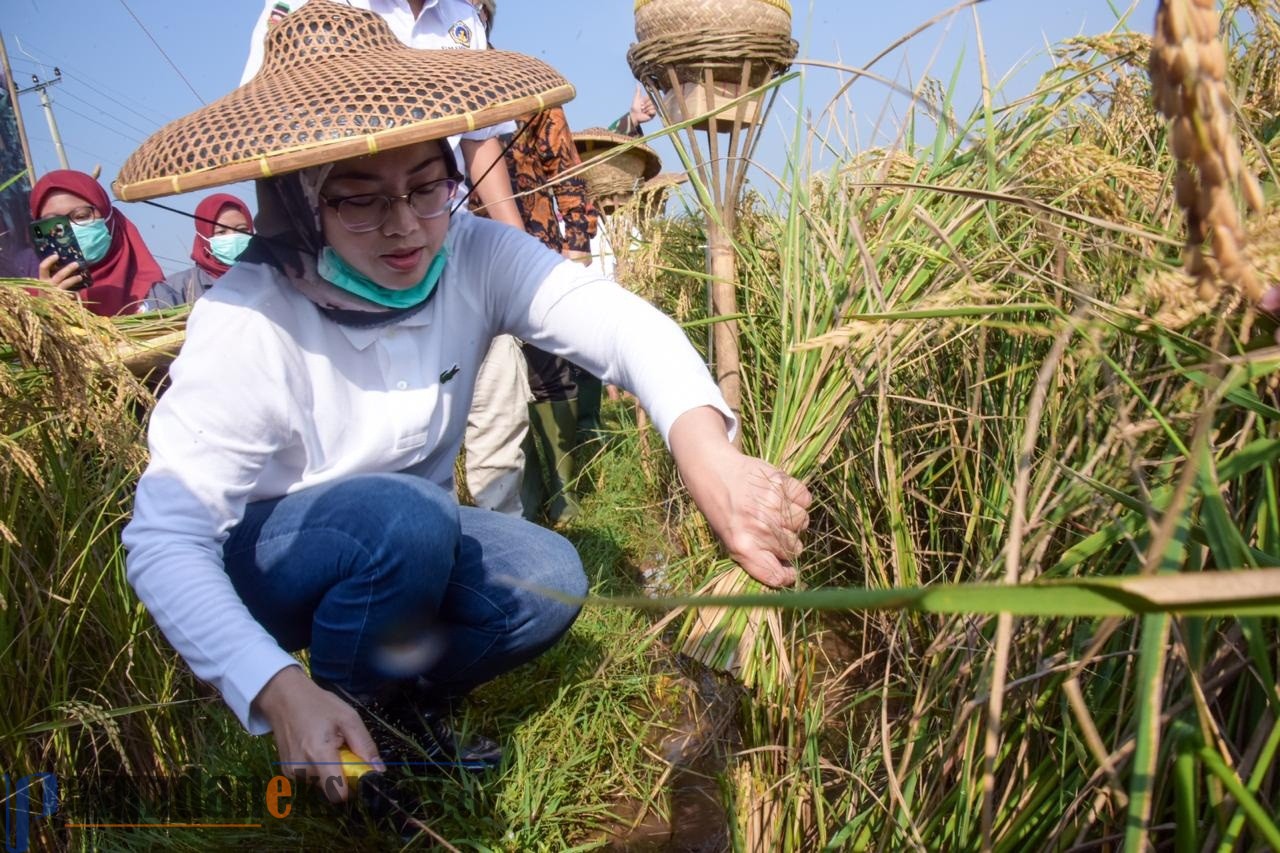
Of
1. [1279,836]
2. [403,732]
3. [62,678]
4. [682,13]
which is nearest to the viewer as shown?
[1279,836]

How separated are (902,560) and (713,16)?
4.48ft

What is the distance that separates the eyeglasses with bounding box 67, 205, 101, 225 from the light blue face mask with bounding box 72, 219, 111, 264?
0.06 meters

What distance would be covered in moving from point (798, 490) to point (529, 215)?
2119 mm

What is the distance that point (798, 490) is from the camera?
1381 mm

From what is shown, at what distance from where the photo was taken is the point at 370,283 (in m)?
1.68

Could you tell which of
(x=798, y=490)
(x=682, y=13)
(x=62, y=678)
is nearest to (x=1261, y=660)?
(x=798, y=490)

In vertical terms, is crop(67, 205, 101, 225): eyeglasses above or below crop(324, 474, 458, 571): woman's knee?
above

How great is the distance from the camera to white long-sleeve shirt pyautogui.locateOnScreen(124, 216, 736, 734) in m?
1.36

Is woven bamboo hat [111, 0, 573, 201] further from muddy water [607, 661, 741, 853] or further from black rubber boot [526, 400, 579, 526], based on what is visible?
black rubber boot [526, 400, 579, 526]

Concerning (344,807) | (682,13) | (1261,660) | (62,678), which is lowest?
(344,807)

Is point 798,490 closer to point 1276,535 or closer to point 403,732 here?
point 1276,535

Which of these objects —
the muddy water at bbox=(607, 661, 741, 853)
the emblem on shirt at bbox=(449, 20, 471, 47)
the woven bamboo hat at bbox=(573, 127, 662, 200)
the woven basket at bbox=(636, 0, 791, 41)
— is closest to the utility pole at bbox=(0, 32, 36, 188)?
the emblem on shirt at bbox=(449, 20, 471, 47)

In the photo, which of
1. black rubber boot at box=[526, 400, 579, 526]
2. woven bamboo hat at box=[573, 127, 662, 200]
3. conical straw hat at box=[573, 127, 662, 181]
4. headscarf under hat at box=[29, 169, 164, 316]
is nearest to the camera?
black rubber boot at box=[526, 400, 579, 526]

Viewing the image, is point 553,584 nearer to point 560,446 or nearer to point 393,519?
point 393,519
